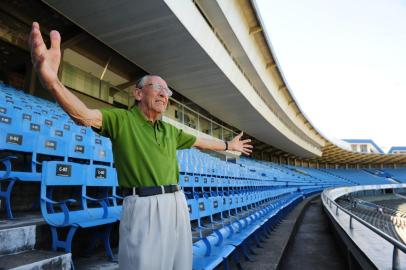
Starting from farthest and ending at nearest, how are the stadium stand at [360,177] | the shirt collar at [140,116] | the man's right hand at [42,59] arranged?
the stadium stand at [360,177]
the shirt collar at [140,116]
the man's right hand at [42,59]

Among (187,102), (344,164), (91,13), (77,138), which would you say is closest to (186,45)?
(91,13)

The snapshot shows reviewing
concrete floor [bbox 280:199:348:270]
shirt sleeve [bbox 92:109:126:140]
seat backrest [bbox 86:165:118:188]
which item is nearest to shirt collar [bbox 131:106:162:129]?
shirt sleeve [bbox 92:109:126:140]

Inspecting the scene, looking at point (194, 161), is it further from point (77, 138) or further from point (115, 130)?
point (115, 130)

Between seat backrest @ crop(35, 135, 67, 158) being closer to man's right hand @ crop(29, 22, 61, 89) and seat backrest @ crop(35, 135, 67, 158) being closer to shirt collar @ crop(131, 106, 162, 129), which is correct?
shirt collar @ crop(131, 106, 162, 129)

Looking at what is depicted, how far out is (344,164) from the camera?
4775cm

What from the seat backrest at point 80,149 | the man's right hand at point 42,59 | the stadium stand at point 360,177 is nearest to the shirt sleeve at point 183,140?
the man's right hand at point 42,59

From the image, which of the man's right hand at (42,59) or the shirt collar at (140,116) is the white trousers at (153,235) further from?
the man's right hand at (42,59)

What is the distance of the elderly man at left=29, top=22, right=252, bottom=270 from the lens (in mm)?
1227

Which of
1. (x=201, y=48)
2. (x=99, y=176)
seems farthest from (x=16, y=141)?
(x=201, y=48)

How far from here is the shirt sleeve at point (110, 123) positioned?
52.1 inches

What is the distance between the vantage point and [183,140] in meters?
1.80

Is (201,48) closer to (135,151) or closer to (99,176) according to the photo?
→ (99,176)

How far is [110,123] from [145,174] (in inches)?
12.2

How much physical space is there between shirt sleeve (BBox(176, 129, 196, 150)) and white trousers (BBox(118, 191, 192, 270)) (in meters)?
0.47
